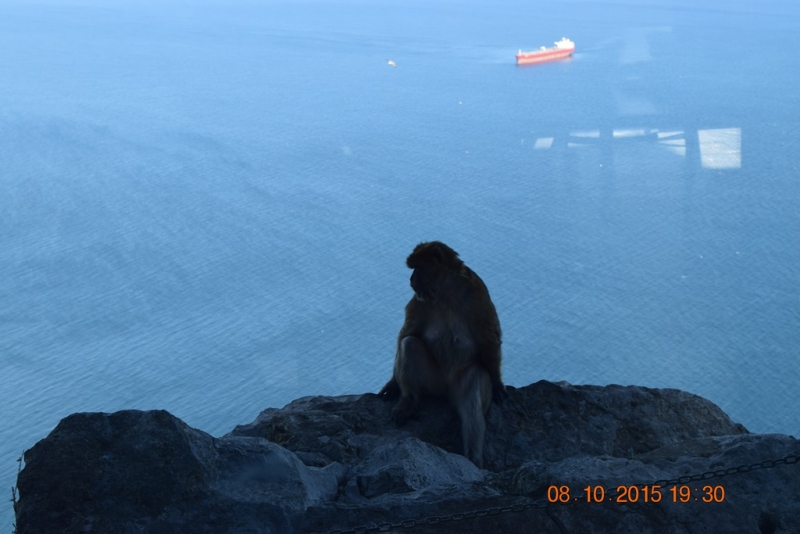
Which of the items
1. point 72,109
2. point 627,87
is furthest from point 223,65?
point 627,87

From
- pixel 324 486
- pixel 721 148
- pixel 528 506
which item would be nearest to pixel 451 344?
pixel 324 486

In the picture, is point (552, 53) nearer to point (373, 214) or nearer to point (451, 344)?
point (373, 214)

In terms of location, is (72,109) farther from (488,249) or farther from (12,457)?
(12,457)

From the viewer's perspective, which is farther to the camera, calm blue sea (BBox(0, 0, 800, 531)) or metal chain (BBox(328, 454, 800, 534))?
calm blue sea (BBox(0, 0, 800, 531))
